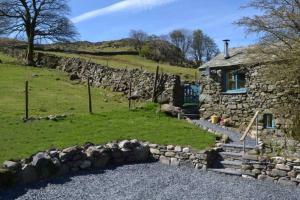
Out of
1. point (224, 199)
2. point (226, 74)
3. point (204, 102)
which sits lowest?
point (224, 199)

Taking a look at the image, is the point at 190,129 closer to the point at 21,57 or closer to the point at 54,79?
the point at 54,79

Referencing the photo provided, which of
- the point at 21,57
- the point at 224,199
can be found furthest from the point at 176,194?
the point at 21,57

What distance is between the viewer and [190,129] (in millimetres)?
18156

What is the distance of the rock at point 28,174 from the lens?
11195 mm

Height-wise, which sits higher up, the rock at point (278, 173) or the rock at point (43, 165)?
the rock at point (43, 165)

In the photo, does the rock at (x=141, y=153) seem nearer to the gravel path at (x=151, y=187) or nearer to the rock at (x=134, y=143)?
the rock at (x=134, y=143)

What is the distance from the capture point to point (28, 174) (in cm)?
1131

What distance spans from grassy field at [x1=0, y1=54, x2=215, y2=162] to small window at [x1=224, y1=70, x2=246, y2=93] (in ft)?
13.5

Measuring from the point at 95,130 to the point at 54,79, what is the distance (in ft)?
55.8

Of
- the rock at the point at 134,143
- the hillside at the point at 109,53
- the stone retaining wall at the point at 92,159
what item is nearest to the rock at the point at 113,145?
the stone retaining wall at the point at 92,159

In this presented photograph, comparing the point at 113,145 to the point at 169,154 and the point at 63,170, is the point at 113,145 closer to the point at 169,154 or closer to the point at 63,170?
the point at 169,154

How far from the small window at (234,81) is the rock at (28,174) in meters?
13.2

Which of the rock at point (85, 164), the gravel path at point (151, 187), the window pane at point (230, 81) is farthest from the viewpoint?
the window pane at point (230, 81)

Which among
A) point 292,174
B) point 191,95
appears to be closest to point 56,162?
point 292,174
